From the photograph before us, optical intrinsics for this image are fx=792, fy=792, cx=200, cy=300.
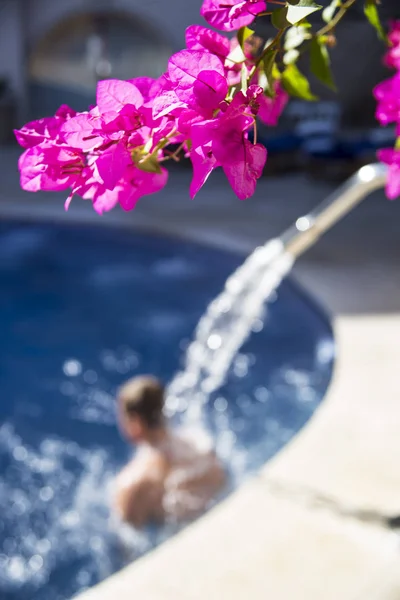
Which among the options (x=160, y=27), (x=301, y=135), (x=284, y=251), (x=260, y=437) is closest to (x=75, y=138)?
(x=284, y=251)

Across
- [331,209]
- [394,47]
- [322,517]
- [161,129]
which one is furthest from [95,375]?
[161,129]

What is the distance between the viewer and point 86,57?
1423cm

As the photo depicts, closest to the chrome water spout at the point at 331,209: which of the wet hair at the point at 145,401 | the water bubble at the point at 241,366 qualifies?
the wet hair at the point at 145,401

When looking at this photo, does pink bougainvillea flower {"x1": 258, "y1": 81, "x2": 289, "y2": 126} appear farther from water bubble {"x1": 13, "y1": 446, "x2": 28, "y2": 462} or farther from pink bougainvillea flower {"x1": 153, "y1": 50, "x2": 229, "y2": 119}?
water bubble {"x1": 13, "y1": 446, "x2": 28, "y2": 462}

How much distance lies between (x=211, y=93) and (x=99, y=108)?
0.10 metres

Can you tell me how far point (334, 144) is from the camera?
8758 millimetres

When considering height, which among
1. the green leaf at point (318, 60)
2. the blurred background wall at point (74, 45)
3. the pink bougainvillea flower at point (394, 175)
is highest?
the blurred background wall at point (74, 45)

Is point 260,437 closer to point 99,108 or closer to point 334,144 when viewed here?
point 99,108

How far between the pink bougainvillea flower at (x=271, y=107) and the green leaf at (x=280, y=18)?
0.91 feet

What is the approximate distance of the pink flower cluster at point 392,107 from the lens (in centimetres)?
114

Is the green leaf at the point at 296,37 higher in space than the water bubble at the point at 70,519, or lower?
Result: lower

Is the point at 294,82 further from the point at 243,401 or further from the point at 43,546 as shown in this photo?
the point at 243,401

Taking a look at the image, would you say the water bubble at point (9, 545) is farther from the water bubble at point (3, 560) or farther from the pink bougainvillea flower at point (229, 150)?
the pink bougainvillea flower at point (229, 150)

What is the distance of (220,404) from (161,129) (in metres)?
3.49
